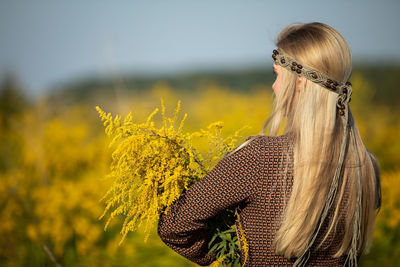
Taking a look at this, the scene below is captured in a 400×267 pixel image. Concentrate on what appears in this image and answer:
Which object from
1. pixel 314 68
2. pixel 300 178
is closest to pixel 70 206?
pixel 300 178

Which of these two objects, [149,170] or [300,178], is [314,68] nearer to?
[300,178]

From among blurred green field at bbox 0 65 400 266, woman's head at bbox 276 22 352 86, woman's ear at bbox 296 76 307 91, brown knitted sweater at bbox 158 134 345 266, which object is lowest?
blurred green field at bbox 0 65 400 266

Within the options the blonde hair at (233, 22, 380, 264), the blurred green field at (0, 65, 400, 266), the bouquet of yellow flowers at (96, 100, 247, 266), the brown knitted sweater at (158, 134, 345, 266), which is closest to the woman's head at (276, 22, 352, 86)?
the blonde hair at (233, 22, 380, 264)

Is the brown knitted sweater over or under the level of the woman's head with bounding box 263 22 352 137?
under

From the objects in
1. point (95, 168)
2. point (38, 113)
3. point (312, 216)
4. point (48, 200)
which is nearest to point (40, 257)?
point (48, 200)

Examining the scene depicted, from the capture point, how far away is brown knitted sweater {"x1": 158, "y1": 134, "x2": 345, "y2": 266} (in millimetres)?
1172

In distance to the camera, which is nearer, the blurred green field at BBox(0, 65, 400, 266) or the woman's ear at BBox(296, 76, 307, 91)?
the woman's ear at BBox(296, 76, 307, 91)

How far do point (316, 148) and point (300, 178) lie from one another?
0.40 ft

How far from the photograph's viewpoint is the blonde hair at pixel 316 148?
1171 millimetres

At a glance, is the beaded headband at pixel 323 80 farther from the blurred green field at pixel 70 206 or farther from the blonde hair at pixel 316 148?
the blurred green field at pixel 70 206

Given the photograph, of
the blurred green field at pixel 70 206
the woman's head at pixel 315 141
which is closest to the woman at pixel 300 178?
the woman's head at pixel 315 141

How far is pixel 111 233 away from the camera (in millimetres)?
4840

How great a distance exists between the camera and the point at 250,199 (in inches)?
47.8

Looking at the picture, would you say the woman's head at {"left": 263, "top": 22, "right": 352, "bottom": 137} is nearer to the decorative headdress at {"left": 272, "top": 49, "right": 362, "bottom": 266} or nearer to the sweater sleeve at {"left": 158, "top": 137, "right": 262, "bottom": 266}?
the decorative headdress at {"left": 272, "top": 49, "right": 362, "bottom": 266}
